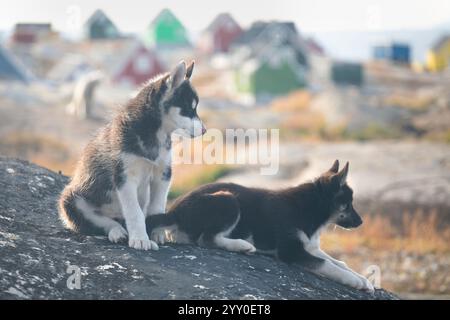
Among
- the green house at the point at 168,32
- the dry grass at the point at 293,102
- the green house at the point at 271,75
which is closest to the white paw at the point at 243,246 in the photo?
the dry grass at the point at 293,102

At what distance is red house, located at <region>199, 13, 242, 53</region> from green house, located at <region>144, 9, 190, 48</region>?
199 cm

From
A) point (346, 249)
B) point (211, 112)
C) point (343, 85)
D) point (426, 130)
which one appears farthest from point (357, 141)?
point (343, 85)

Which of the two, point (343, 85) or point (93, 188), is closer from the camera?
point (93, 188)

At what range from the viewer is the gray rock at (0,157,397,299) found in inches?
288

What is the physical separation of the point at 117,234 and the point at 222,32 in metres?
57.2

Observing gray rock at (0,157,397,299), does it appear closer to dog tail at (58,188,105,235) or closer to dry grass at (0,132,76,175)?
dog tail at (58,188,105,235)

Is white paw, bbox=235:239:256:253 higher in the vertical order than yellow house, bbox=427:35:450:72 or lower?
lower

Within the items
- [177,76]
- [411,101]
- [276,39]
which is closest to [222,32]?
[276,39]

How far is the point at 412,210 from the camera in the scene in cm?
2073

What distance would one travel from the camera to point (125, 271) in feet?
25.1

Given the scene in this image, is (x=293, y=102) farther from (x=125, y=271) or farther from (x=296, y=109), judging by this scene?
(x=125, y=271)

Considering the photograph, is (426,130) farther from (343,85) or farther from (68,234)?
Result: (68,234)

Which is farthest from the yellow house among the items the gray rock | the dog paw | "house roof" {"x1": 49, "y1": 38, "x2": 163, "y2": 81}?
the dog paw
